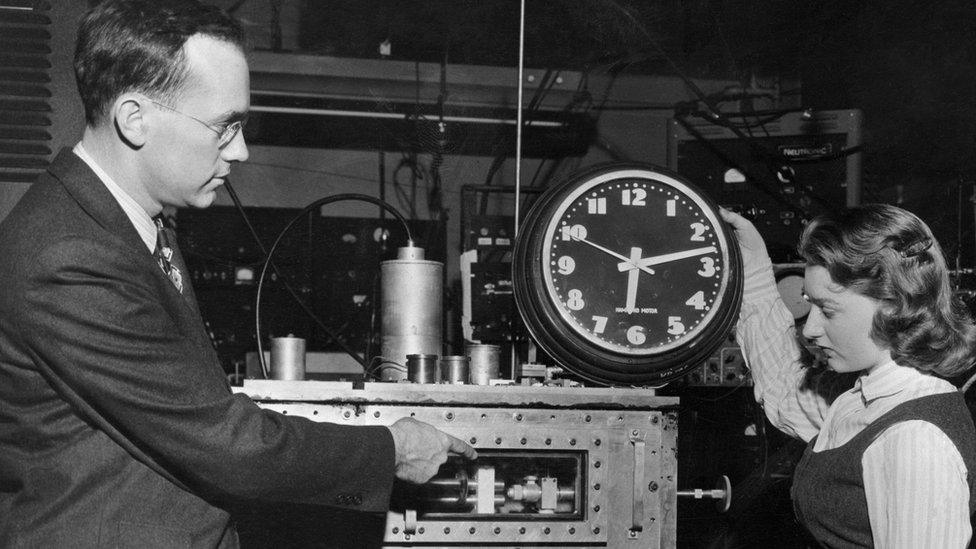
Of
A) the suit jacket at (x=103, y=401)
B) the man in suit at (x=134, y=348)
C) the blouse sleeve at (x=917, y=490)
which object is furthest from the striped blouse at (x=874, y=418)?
the suit jacket at (x=103, y=401)

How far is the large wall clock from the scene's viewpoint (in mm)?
1867

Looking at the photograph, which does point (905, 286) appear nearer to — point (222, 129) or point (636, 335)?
point (636, 335)

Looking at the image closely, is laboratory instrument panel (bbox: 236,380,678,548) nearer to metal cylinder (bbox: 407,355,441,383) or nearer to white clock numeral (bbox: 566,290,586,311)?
metal cylinder (bbox: 407,355,441,383)

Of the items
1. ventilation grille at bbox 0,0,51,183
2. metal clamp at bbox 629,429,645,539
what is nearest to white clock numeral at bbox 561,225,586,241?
metal clamp at bbox 629,429,645,539

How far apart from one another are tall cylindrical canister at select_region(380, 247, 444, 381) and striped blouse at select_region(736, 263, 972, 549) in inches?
29.2

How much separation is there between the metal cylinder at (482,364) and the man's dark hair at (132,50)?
2.62 ft

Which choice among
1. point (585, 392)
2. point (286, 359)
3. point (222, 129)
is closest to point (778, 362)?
point (585, 392)

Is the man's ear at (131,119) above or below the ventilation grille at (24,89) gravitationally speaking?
below

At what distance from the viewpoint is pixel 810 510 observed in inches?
69.8

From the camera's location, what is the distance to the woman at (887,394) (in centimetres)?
152

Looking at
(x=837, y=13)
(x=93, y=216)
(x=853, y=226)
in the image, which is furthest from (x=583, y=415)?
(x=837, y=13)

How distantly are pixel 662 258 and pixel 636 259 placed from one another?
6cm

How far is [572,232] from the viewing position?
1.91 metres

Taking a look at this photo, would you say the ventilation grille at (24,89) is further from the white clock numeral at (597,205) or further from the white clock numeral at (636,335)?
the white clock numeral at (636,335)
